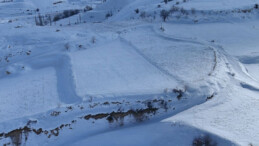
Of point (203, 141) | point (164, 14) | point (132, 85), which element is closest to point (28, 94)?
point (132, 85)

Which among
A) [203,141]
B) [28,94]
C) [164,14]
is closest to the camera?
[203,141]

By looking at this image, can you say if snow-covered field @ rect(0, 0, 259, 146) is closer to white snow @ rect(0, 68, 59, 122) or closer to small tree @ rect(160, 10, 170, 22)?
white snow @ rect(0, 68, 59, 122)

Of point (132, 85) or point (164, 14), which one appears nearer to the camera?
point (132, 85)

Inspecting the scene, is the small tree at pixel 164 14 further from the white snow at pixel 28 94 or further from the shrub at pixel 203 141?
the shrub at pixel 203 141

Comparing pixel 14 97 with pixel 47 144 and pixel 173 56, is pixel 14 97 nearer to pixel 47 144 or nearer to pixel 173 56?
pixel 47 144

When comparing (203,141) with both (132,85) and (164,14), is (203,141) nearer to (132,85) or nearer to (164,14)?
(132,85)

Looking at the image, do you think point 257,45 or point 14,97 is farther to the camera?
point 257,45

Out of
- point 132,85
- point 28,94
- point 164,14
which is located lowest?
point 28,94

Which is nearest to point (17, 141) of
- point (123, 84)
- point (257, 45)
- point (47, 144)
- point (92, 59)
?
point (47, 144)

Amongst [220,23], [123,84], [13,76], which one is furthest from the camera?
[220,23]

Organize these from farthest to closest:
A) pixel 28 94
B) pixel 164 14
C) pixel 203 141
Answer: pixel 164 14 < pixel 28 94 < pixel 203 141
